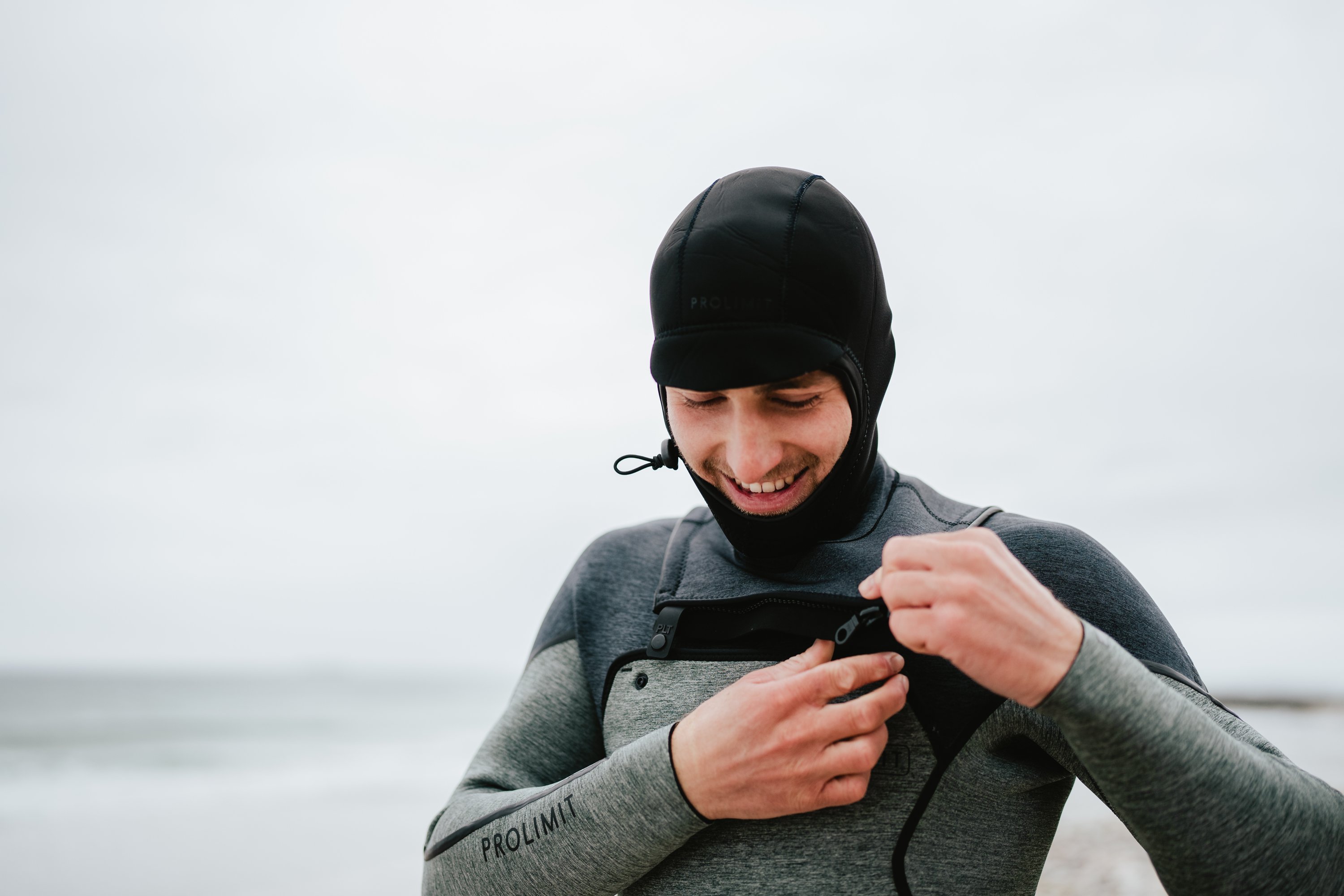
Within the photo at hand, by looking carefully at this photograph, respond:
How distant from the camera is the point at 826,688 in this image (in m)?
1.27

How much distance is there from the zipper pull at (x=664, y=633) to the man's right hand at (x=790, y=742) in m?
0.29

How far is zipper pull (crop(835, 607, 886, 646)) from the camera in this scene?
136cm

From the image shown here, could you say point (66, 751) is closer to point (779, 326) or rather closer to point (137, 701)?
point (137, 701)

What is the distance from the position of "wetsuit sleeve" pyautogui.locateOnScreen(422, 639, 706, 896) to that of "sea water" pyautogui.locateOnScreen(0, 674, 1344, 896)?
5.67 m

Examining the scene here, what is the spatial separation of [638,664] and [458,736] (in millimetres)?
14995

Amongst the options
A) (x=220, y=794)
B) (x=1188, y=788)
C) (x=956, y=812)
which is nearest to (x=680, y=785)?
(x=956, y=812)

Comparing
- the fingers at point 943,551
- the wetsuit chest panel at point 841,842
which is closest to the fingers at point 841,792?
the wetsuit chest panel at point 841,842

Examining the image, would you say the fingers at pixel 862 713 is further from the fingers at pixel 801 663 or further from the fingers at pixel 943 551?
the fingers at pixel 943 551

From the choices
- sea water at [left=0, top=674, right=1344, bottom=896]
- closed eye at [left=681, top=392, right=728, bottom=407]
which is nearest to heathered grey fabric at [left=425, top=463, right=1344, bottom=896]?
closed eye at [left=681, top=392, right=728, bottom=407]

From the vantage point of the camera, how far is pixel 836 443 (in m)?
1.53

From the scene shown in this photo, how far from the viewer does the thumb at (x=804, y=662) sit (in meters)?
1.33

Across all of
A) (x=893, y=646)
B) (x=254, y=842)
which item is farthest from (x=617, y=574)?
(x=254, y=842)

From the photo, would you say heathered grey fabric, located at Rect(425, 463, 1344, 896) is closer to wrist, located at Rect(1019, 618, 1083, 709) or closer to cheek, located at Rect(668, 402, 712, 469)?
wrist, located at Rect(1019, 618, 1083, 709)

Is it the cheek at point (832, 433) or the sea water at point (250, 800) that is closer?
the cheek at point (832, 433)
